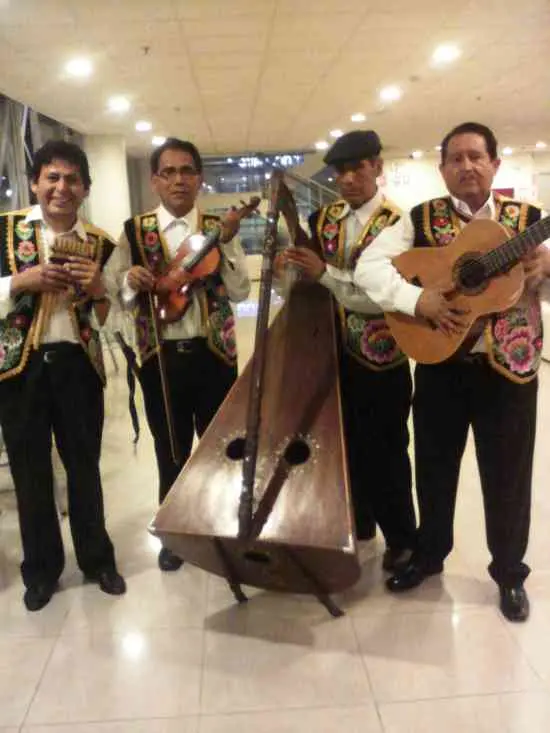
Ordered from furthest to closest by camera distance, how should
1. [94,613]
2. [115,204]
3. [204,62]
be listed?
[115,204] < [204,62] < [94,613]

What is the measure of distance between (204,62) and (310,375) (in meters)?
3.96

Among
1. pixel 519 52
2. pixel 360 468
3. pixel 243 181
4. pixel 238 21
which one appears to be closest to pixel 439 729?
pixel 360 468

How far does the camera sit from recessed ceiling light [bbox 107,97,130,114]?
6.11 meters

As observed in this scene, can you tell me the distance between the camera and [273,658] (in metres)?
1.78

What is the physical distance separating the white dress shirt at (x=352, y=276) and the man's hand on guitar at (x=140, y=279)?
1.78 feet

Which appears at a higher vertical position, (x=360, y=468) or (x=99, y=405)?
(x=99, y=405)

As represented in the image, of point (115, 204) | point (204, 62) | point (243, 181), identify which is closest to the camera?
point (204, 62)

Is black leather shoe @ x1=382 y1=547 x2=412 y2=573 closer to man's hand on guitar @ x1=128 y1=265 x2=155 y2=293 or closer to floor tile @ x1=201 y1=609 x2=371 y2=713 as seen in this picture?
floor tile @ x1=201 y1=609 x2=371 y2=713

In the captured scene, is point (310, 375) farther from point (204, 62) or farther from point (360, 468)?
point (204, 62)

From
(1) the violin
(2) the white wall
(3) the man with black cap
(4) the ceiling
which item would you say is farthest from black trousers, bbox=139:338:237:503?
(2) the white wall

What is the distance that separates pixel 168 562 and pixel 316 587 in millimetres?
692

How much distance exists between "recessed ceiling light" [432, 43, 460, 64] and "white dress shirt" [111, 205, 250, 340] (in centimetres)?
359

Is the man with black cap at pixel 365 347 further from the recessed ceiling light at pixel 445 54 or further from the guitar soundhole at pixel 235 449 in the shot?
the recessed ceiling light at pixel 445 54

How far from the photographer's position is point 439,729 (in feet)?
4.99
